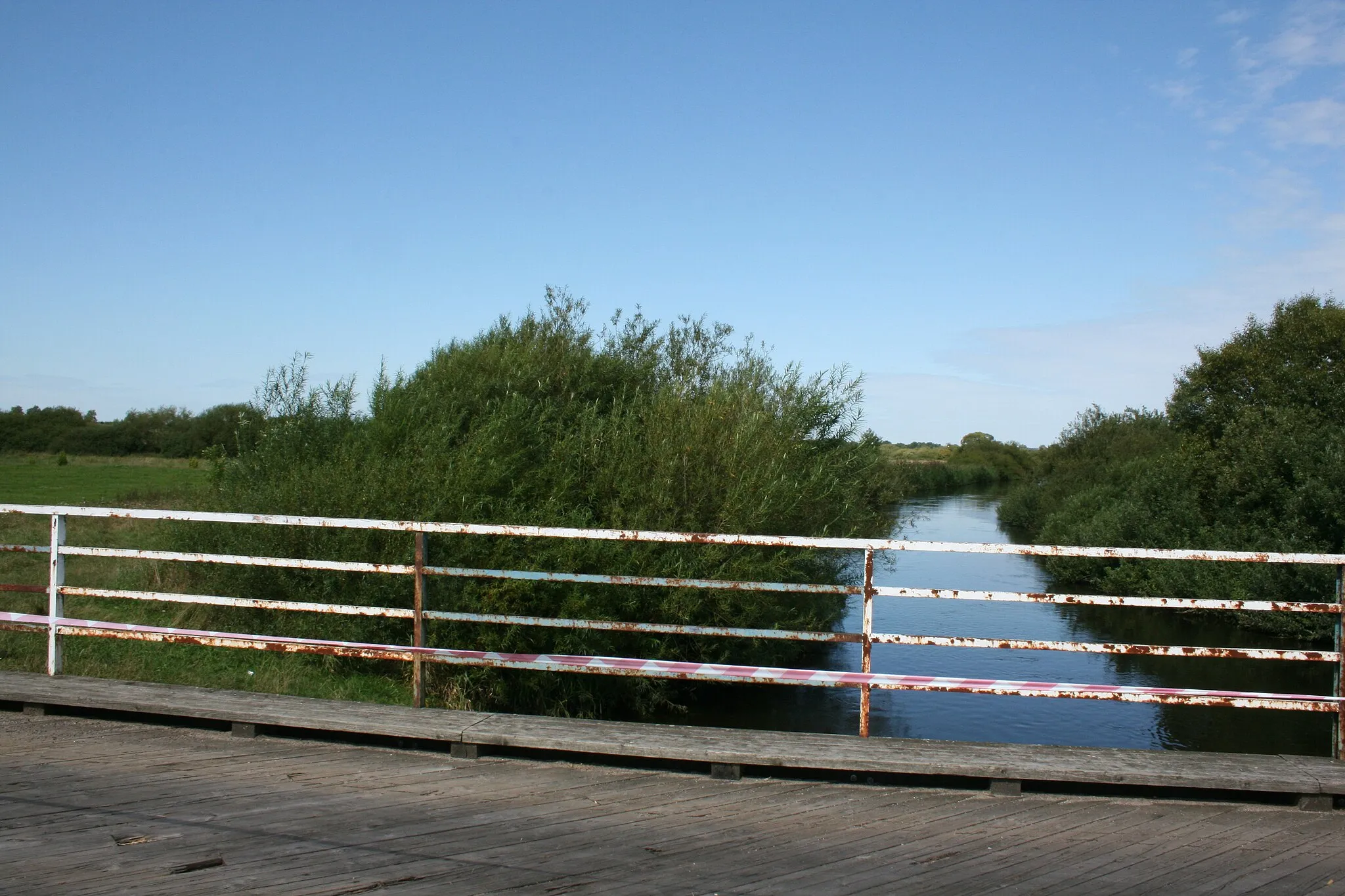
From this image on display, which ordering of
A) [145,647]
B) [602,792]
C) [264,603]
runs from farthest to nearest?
[145,647] < [264,603] < [602,792]

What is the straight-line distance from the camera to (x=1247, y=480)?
25266 millimetres

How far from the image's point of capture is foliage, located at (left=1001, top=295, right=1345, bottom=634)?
877 inches

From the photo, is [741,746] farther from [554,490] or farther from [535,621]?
[554,490]

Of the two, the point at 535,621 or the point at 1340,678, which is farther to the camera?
the point at 535,621

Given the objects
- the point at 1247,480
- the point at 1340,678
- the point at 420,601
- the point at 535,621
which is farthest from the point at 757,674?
the point at 1247,480

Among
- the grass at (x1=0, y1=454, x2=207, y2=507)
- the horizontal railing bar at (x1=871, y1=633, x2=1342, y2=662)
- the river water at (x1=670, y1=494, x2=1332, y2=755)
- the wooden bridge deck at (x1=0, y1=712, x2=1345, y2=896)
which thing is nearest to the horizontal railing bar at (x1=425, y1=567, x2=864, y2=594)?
the horizontal railing bar at (x1=871, y1=633, x2=1342, y2=662)

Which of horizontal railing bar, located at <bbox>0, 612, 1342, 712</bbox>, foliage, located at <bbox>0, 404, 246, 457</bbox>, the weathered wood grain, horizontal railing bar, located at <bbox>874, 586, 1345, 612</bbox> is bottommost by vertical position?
the weathered wood grain

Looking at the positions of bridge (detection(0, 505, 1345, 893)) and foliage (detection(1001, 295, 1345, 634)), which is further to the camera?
foliage (detection(1001, 295, 1345, 634))

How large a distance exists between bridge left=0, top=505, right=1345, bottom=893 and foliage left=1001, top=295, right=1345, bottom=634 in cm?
1911

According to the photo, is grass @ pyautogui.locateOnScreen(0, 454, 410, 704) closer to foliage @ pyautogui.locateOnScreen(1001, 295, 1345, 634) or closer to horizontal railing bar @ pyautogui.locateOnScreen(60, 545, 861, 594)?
horizontal railing bar @ pyautogui.locateOnScreen(60, 545, 861, 594)

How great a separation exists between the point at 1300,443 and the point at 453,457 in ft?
65.3

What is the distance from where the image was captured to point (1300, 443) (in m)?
23.4

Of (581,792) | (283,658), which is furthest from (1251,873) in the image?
(283,658)

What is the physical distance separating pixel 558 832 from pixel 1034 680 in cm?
1136
